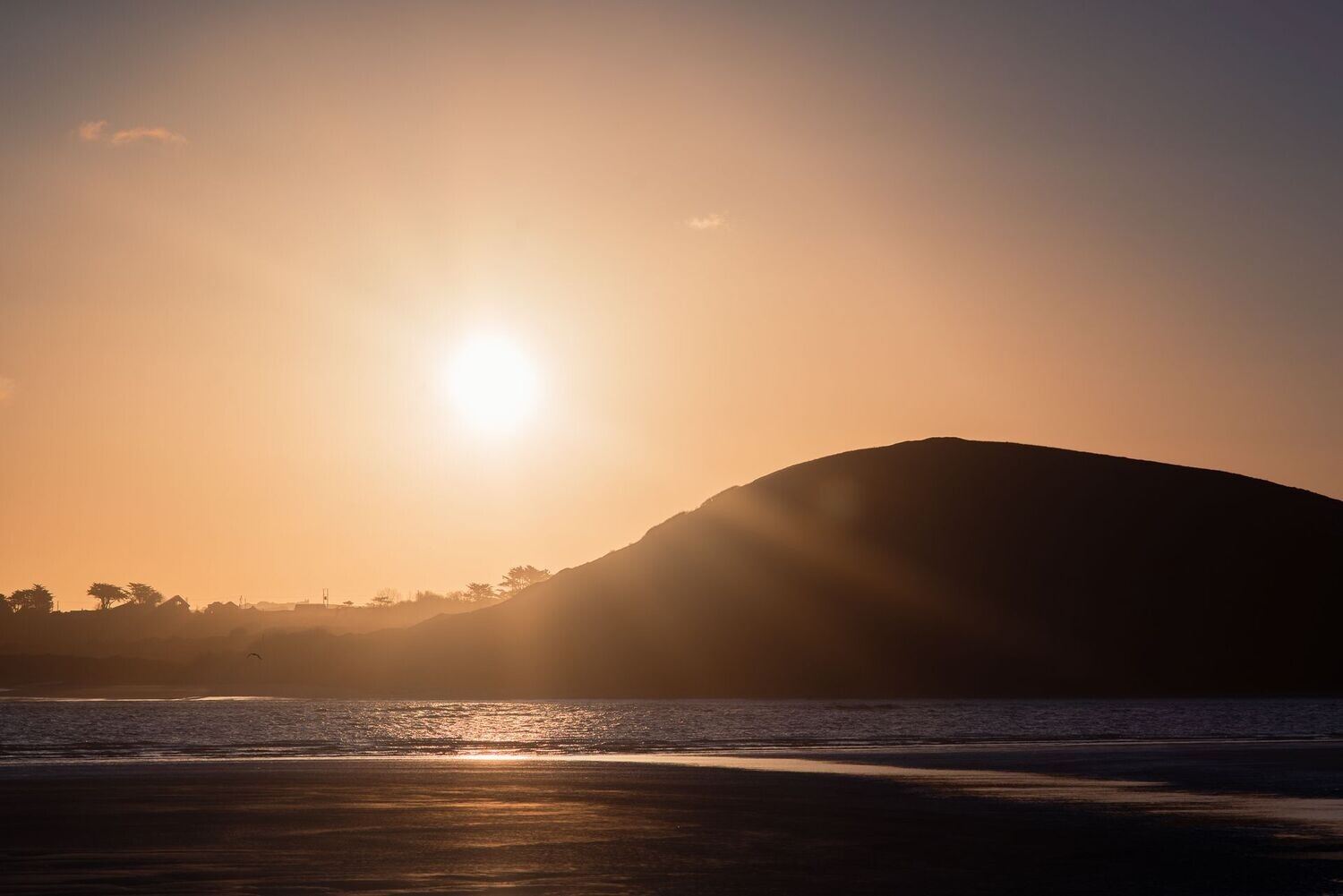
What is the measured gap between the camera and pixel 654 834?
99.2 feet

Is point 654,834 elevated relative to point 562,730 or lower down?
lower down

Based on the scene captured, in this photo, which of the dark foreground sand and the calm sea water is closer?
the dark foreground sand

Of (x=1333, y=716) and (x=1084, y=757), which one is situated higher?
(x=1333, y=716)

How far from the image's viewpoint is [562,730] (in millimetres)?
98688

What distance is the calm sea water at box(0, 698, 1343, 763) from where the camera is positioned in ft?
235

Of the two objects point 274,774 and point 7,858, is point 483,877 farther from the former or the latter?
point 274,774

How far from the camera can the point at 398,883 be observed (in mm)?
23266

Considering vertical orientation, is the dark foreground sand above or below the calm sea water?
below

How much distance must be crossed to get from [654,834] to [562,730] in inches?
2742

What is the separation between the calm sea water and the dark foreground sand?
75.6ft

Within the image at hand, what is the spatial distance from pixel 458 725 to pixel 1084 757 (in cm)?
6230

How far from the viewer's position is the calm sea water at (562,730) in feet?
235

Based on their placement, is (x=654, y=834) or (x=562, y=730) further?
(x=562, y=730)

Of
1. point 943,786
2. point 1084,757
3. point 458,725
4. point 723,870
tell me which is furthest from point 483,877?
point 458,725
